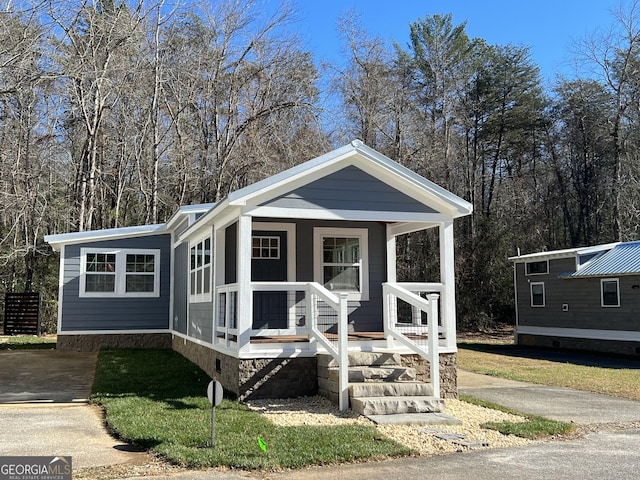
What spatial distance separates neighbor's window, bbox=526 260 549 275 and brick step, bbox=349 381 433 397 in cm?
1525

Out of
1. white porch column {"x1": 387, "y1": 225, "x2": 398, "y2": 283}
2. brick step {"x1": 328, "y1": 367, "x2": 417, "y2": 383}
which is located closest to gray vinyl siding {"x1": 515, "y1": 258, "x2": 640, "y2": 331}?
white porch column {"x1": 387, "y1": 225, "x2": 398, "y2": 283}

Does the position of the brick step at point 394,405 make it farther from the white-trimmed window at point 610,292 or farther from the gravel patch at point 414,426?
the white-trimmed window at point 610,292

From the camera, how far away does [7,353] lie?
1494cm

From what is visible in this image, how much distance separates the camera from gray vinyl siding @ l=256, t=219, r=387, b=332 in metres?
10.9

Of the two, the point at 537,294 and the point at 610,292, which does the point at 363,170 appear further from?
the point at 537,294

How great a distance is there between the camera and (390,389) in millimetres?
7895

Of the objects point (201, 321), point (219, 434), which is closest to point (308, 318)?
point (219, 434)

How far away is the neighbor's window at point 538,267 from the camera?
21.7 metres

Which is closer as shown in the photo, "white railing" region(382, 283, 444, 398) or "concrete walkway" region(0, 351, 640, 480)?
"concrete walkway" region(0, 351, 640, 480)

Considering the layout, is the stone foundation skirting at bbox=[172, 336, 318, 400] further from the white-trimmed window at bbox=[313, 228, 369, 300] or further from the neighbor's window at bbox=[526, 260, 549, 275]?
the neighbor's window at bbox=[526, 260, 549, 275]

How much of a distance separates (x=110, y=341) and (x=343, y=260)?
7.79 m

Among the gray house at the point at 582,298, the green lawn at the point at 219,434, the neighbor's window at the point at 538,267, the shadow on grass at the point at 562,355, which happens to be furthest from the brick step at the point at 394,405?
the neighbor's window at the point at 538,267
